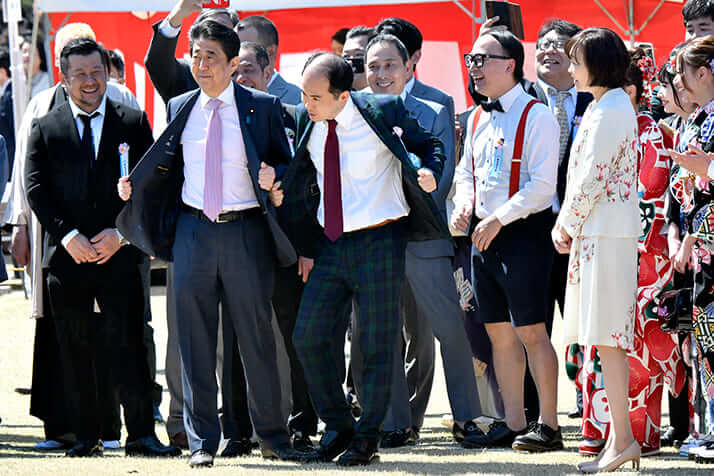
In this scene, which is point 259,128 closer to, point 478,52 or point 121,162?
point 121,162

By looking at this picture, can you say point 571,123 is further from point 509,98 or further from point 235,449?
point 235,449

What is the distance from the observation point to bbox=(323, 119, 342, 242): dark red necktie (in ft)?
18.7

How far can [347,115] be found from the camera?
574 cm

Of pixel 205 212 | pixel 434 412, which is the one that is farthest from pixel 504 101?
pixel 434 412

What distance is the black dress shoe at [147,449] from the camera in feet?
20.3

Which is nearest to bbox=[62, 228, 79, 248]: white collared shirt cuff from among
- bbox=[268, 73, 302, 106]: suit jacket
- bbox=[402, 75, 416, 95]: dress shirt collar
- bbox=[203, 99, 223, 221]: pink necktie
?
bbox=[203, 99, 223, 221]: pink necktie

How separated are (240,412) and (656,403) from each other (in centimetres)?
222

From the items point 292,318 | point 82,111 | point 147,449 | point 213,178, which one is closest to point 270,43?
point 82,111

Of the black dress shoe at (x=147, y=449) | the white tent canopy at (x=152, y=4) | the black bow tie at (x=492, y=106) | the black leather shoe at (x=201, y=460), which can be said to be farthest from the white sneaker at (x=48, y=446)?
the white tent canopy at (x=152, y=4)

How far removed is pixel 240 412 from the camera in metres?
6.53

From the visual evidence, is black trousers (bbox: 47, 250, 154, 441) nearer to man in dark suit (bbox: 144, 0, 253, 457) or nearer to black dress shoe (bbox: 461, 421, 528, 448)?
Answer: man in dark suit (bbox: 144, 0, 253, 457)

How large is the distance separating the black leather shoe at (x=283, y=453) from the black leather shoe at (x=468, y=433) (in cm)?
97

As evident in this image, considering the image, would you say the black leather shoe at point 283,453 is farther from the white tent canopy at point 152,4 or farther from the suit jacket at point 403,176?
the white tent canopy at point 152,4

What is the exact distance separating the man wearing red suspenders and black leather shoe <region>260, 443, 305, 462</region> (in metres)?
1.04
